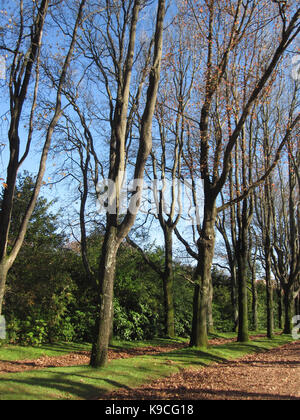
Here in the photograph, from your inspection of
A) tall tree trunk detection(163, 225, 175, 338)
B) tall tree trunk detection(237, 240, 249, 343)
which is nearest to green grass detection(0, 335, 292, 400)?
tall tree trunk detection(237, 240, 249, 343)

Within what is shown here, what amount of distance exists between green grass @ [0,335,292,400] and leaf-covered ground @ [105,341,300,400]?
13.2 inches

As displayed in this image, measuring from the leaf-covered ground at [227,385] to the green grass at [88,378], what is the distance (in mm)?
335

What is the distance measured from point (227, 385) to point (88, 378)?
2928 millimetres

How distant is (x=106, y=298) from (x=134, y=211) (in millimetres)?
2184

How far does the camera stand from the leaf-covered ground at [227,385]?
7211mm

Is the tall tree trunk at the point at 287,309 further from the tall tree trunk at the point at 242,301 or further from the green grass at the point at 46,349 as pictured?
the green grass at the point at 46,349

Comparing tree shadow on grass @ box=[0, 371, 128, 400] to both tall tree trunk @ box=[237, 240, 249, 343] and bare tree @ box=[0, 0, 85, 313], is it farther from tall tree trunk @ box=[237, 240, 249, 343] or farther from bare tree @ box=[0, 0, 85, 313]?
tall tree trunk @ box=[237, 240, 249, 343]

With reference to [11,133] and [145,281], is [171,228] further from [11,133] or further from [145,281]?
[11,133]

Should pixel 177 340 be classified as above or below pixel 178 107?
below

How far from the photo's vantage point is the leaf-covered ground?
7.21 metres

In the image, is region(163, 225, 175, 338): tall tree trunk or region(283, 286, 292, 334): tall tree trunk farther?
region(283, 286, 292, 334): tall tree trunk

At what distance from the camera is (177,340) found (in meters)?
18.2
